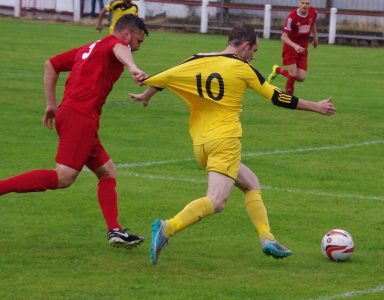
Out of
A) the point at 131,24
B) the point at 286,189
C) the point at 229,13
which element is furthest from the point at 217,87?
the point at 229,13

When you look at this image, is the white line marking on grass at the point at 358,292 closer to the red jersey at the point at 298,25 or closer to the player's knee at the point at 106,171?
the player's knee at the point at 106,171

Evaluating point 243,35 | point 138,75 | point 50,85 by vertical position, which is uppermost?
point 243,35

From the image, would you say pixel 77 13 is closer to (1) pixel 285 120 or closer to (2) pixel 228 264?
(1) pixel 285 120

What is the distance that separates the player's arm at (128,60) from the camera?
8148mm

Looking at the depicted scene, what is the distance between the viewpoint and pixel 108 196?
9.11 meters

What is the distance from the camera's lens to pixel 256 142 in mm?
15609

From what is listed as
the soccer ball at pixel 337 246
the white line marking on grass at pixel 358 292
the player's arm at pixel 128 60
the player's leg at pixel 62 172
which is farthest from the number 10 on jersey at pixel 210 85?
the white line marking on grass at pixel 358 292

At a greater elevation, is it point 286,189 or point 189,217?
point 189,217

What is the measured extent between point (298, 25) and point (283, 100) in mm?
13682

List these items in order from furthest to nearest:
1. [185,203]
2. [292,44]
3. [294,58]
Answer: [294,58], [292,44], [185,203]

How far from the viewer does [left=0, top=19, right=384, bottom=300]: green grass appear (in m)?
7.92

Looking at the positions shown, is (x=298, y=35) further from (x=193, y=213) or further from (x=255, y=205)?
(x=193, y=213)

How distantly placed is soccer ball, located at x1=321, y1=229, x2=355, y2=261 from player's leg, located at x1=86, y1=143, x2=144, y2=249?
4.87ft

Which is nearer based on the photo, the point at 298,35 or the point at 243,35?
the point at 243,35
